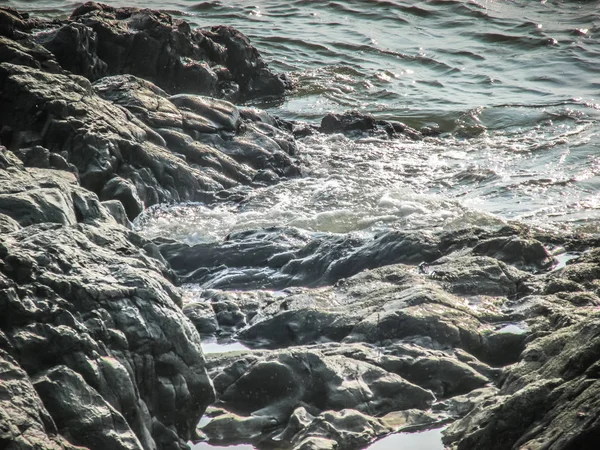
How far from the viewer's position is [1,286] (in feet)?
12.4

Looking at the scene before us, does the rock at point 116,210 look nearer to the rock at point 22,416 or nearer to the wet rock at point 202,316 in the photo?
the wet rock at point 202,316

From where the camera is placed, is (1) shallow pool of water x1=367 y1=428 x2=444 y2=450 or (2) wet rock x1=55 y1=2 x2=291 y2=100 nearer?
(1) shallow pool of water x1=367 y1=428 x2=444 y2=450

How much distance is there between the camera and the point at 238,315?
657 cm

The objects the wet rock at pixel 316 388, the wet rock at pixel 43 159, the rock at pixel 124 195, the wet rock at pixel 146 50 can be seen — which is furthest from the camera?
the wet rock at pixel 146 50

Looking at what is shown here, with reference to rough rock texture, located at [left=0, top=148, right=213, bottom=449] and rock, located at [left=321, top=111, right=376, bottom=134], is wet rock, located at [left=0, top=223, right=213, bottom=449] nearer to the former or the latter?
rough rock texture, located at [left=0, top=148, right=213, bottom=449]

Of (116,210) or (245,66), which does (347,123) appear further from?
(116,210)

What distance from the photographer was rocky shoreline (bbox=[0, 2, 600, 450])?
378 cm

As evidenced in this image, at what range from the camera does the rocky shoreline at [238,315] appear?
378 centimetres

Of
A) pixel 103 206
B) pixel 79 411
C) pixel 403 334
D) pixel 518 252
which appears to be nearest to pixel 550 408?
pixel 403 334

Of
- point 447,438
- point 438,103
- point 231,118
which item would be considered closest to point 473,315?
point 447,438

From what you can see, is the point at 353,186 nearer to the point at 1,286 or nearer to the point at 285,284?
the point at 285,284

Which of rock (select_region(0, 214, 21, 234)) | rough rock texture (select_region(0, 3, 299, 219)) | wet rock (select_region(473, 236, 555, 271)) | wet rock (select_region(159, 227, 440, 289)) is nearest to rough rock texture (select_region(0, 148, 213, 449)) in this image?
rock (select_region(0, 214, 21, 234))

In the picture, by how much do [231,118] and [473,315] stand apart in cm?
684

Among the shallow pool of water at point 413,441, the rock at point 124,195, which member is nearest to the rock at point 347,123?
the rock at point 124,195
